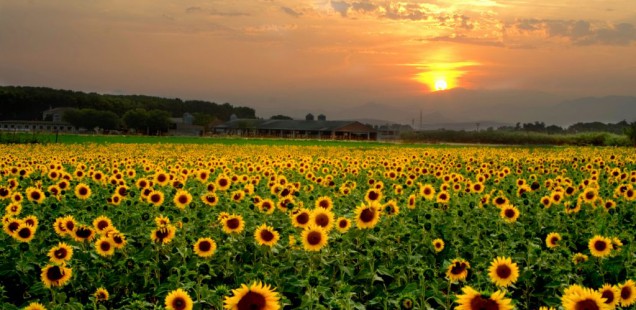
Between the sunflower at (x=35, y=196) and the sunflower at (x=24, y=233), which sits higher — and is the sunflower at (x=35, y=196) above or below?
above

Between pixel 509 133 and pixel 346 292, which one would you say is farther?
pixel 509 133

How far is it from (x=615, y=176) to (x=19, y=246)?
11771 millimetres

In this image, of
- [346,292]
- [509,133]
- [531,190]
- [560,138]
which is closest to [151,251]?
[346,292]

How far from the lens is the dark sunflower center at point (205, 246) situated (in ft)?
21.0

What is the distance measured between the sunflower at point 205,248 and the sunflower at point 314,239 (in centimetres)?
90

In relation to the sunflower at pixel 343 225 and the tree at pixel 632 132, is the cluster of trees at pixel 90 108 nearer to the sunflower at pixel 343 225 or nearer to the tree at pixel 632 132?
the tree at pixel 632 132

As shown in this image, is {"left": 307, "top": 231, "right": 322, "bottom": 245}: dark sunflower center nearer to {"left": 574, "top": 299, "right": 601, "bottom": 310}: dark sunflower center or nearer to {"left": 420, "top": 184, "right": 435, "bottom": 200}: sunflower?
{"left": 574, "top": 299, "right": 601, "bottom": 310}: dark sunflower center

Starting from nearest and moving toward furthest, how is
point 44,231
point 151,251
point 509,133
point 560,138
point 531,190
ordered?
1. point 151,251
2. point 44,231
3. point 531,190
4. point 560,138
5. point 509,133

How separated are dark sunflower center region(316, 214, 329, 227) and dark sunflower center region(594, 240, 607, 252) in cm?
257

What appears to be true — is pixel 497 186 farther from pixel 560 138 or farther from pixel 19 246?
pixel 560 138

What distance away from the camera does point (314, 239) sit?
620 centimetres

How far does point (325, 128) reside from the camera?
121750 mm

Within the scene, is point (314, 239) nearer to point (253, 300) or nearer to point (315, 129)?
point (253, 300)

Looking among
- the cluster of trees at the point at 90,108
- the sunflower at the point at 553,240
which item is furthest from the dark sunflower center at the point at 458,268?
the cluster of trees at the point at 90,108
